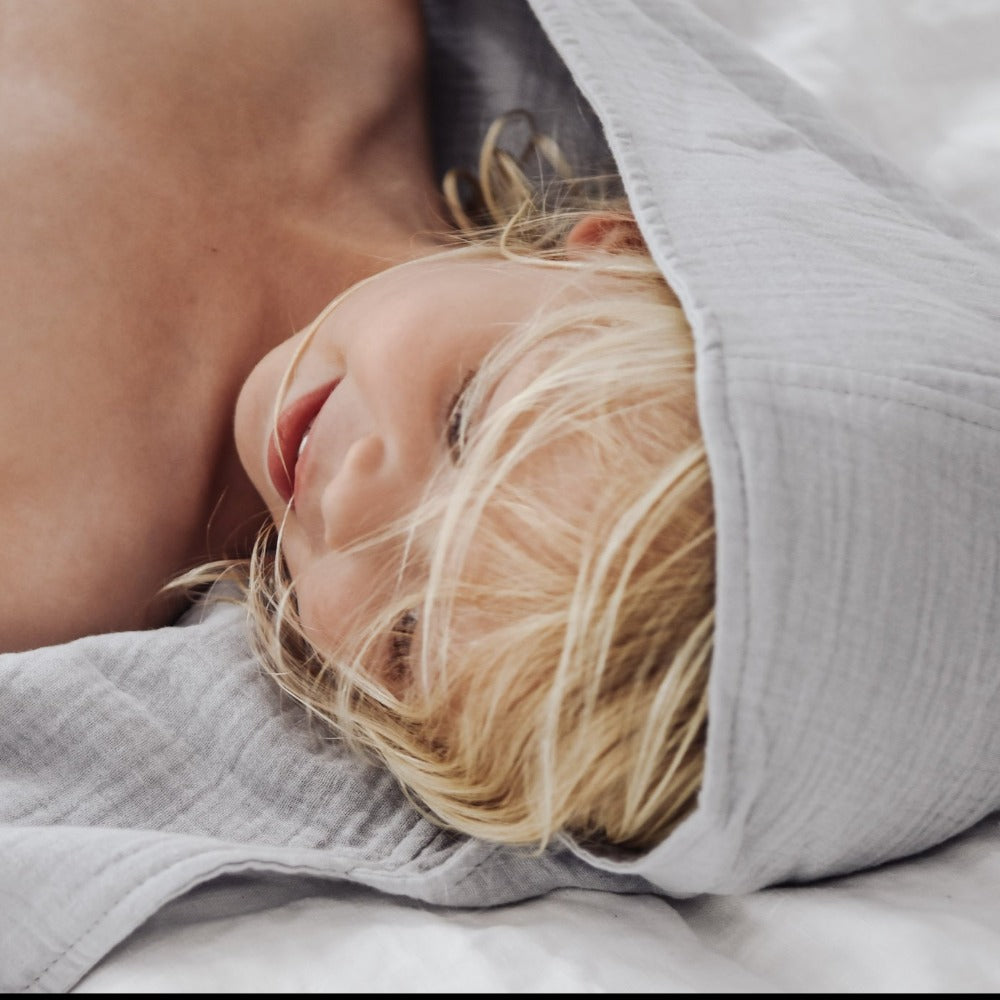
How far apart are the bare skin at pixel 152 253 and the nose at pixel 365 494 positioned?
23 centimetres

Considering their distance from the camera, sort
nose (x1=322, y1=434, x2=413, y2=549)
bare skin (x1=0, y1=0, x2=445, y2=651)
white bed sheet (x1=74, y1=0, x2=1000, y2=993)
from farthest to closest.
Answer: bare skin (x1=0, y1=0, x2=445, y2=651), nose (x1=322, y1=434, x2=413, y2=549), white bed sheet (x1=74, y1=0, x2=1000, y2=993)

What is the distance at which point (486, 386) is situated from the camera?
68 centimetres

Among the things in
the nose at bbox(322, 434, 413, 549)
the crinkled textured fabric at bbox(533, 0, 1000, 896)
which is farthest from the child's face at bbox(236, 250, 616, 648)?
the crinkled textured fabric at bbox(533, 0, 1000, 896)

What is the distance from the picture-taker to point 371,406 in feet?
2.36

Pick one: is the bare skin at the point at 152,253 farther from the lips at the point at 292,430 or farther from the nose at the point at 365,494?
the nose at the point at 365,494

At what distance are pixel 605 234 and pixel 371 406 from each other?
260 mm

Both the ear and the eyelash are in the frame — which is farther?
the ear

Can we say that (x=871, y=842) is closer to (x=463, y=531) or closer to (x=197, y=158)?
(x=463, y=531)

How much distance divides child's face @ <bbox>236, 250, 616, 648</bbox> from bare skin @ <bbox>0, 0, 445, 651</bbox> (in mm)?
95

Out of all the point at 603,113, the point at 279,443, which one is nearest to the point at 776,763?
the point at 279,443

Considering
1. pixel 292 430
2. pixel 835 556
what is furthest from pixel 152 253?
pixel 835 556

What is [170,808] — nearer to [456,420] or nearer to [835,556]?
[456,420]

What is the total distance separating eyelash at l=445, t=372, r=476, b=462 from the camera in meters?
0.69

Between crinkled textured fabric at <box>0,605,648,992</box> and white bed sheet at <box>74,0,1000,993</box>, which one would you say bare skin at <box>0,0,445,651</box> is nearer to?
crinkled textured fabric at <box>0,605,648,992</box>
